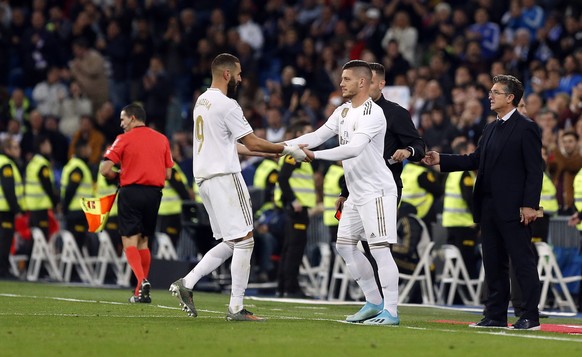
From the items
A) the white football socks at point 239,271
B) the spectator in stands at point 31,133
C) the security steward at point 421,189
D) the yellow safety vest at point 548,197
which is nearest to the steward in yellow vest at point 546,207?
the yellow safety vest at point 548,197

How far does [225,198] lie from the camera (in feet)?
40.1

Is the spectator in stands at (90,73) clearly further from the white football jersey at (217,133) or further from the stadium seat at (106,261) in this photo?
the white football jersey at (217,133)

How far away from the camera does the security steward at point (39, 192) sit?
23062mm

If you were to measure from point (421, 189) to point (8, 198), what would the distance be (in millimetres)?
7691

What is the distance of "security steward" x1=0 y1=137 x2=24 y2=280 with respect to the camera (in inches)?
881

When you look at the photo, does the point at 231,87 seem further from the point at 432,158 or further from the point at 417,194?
the point at 417,194

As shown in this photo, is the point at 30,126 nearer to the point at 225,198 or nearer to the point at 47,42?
the point at 47,42

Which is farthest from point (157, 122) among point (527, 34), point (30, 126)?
point (527, 34)

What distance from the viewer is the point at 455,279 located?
1852cm

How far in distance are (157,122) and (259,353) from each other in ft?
59.8

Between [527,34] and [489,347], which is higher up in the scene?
[527,34]

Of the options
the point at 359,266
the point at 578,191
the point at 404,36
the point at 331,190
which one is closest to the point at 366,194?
the point at 359,266

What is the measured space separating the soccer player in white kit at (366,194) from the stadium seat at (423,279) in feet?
17.7

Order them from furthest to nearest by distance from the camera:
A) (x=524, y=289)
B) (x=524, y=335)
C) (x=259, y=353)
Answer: (x=524, y=289) → (x=524, y=335) → (x=259, y=353)
